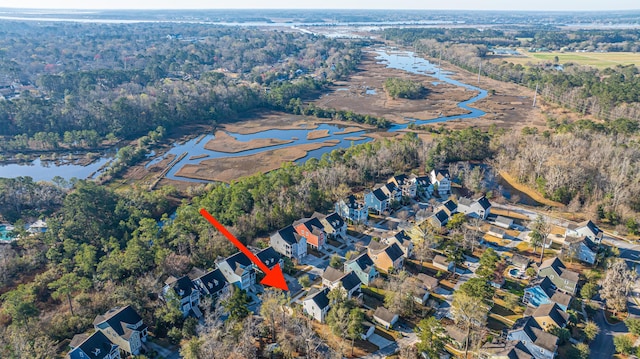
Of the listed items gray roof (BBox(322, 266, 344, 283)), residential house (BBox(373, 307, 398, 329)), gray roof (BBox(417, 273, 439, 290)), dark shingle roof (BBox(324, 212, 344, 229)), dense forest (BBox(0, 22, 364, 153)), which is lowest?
residential house (BBox(373, 307, 398, 329))

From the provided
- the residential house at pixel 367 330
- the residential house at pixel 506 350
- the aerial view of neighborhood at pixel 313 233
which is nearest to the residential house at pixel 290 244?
the aerial view of neighborhood at pixel 313 233

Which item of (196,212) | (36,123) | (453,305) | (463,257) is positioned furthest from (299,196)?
(36,123)

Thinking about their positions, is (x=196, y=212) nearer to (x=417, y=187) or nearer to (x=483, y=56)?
(x=417, y=187)

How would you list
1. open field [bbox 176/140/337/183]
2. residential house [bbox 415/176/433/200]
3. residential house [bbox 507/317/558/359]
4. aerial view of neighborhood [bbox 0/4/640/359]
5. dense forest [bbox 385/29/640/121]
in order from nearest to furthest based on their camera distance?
residential house [bbox 507/317/558/359]
aerial view of neighborhood [bbox 0/4/640/359]
residential house [bbox 415/176/433/200]
open field [bbox 176/140/337/183]
dense forest [bbox 385/29/640/121]

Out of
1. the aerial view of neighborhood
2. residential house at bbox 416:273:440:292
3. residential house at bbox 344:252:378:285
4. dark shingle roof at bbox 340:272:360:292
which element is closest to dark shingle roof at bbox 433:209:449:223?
the aerial view of neighborhood

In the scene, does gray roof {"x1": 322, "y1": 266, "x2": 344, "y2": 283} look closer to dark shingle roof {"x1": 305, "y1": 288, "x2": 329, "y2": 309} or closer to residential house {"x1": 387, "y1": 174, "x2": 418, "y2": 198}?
dark shingle roof {"x1": 305, "y1": 288, "x2": 329, "y2": 309}

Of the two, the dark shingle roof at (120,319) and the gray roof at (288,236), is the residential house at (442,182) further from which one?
the dark shingle roof at (120,319)
